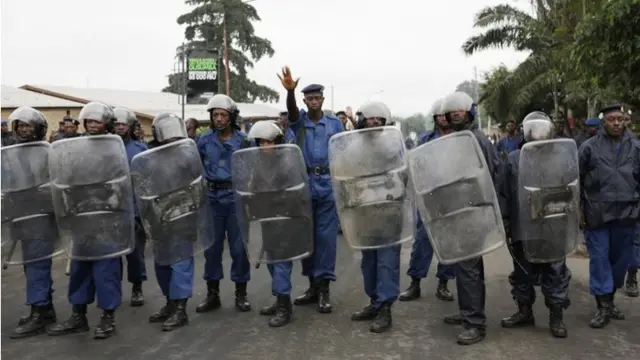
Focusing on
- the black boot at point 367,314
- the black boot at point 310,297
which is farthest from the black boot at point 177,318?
the black boot at point 367,314

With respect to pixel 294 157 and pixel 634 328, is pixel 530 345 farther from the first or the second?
pixel 294 157

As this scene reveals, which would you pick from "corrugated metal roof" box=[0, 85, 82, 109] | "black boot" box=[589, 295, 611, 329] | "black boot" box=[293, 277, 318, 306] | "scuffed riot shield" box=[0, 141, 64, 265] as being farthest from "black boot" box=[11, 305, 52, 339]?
"corrugated metal roof" box=[0, 85, 82, 109]

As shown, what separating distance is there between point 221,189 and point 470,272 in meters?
2.01

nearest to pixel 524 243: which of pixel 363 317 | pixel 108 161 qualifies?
pixel 363 317

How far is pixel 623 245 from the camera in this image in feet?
15.8

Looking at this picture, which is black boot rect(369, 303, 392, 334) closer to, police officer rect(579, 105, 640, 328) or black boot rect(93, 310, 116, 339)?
police officer rect(579, 105, 640, 328)

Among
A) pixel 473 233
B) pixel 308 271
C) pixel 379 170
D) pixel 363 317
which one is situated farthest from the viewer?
pixel 308 271

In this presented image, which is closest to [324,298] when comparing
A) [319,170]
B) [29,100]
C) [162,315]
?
[319,170]

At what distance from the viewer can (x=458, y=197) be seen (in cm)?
418

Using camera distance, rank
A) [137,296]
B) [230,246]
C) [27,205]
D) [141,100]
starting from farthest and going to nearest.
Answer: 1. [141,100]
2. [137,296]
3. [230,246]
4. [27,205]

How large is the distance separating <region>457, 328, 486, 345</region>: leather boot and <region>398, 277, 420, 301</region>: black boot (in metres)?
1.16

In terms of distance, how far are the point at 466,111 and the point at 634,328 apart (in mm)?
1948

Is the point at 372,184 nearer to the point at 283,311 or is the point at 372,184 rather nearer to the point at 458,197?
the point at 458,197

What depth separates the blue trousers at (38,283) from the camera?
4.73 m
